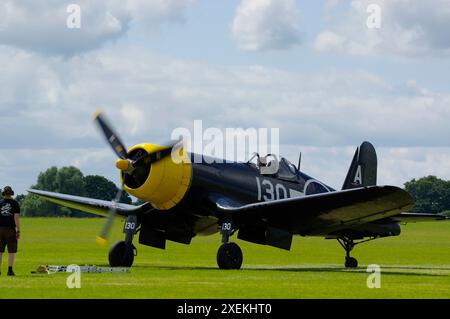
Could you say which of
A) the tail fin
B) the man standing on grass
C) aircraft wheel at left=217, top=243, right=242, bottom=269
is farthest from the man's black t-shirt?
the tail fin

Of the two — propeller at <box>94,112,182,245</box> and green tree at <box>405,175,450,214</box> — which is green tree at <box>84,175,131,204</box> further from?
propeller at <box>94,112,182,245</box>

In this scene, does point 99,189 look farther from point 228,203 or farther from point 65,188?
point 228,203

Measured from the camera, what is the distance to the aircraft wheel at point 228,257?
22266 mm

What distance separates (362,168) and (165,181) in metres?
7.71

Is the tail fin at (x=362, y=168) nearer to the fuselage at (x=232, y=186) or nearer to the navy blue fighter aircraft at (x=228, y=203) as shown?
the fuselage at (x=232, y=186)

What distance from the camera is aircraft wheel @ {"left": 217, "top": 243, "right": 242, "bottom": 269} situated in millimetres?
22266

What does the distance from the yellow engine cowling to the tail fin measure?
679cm

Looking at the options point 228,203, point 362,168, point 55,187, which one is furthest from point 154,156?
point 55,187

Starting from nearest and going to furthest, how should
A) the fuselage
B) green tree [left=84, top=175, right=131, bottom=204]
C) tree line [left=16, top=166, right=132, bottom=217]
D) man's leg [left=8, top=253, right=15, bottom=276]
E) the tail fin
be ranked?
1. man's leg [left=8, top=253, right=15, bottom=276]
2. the fuselage
3. the tail fin
4. tree line [left=16, top=166, right=132, bottom=217]
5. green tree [left=84, top=175, right=131, bottom=204]

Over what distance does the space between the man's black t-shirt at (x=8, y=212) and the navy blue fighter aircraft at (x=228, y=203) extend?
2219 millimetres

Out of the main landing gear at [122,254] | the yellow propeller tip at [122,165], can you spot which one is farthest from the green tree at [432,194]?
the yellow propeller tip at [122,165]

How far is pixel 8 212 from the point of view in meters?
19.4
